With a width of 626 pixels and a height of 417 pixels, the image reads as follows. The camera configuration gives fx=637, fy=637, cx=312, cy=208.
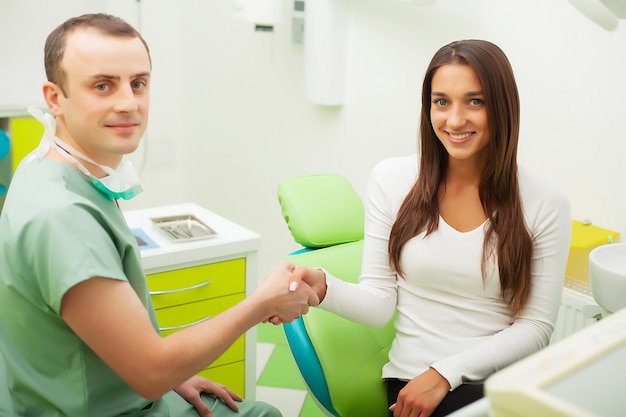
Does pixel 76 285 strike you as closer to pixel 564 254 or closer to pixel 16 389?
pixel 16 389

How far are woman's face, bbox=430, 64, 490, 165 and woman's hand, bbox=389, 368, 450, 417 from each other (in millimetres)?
481

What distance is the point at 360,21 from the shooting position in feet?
7.88

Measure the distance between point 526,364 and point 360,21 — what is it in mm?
1972

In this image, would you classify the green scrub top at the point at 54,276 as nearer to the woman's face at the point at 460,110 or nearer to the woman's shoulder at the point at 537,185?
the woman's face at the point at 460,110

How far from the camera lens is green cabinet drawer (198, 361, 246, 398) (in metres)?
1.94

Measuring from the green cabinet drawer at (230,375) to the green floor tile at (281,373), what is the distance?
1.17 ft

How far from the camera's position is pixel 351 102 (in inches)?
99.0

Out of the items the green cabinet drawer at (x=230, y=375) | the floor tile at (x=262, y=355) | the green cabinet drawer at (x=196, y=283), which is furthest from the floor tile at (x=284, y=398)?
the green cabinet drawer at (x=196, y=283)

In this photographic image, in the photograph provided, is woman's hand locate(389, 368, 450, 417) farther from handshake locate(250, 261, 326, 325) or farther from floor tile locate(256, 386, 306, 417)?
floor tile locate(256, 386, 306, 417)

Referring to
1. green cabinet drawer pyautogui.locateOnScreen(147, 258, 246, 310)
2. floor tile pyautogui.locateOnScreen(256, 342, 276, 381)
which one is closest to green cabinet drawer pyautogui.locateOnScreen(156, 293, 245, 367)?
green cabinet drawer pyautogui.locateOnScreen(147, 258, 246, 310)

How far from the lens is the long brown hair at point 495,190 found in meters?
1.35

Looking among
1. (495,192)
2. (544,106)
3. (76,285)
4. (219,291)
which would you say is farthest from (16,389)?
(544,106)

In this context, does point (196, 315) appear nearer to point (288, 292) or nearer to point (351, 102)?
point (288, 292)

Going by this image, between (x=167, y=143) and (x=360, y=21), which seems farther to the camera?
(x=167, y=143)
